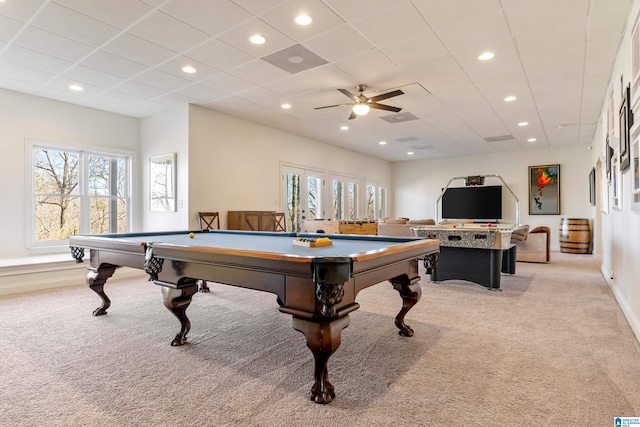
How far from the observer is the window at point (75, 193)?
5.27 metres

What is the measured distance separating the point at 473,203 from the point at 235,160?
697 centimetres

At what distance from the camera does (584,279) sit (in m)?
4.90

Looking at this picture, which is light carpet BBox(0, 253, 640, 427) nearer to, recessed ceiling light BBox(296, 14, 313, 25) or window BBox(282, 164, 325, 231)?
recessed ceiling light BBox(296, 14, 313, 25)

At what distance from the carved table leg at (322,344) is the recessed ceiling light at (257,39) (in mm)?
2802

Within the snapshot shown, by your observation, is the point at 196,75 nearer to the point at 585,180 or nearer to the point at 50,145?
the point at 50,145

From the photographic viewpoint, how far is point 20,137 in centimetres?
492

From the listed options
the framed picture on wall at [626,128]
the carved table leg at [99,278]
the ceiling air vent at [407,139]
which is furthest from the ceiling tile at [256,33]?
the ceiling air vent at [407,139]

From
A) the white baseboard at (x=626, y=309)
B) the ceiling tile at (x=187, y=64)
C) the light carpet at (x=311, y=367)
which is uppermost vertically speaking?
the ceiling tile at (x=187, y=64)

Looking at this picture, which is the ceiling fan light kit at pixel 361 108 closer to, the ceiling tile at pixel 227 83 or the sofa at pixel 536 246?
the ceiling tile at pixel 227 83

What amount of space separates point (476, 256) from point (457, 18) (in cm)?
277

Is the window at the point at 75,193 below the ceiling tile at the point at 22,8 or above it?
below

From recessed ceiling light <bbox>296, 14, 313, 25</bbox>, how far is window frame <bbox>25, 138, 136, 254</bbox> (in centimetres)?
443

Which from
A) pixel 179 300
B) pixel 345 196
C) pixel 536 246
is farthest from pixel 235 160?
pixel 536 246

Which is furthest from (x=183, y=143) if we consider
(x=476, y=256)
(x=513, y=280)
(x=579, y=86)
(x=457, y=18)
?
(x=579, y=86)
